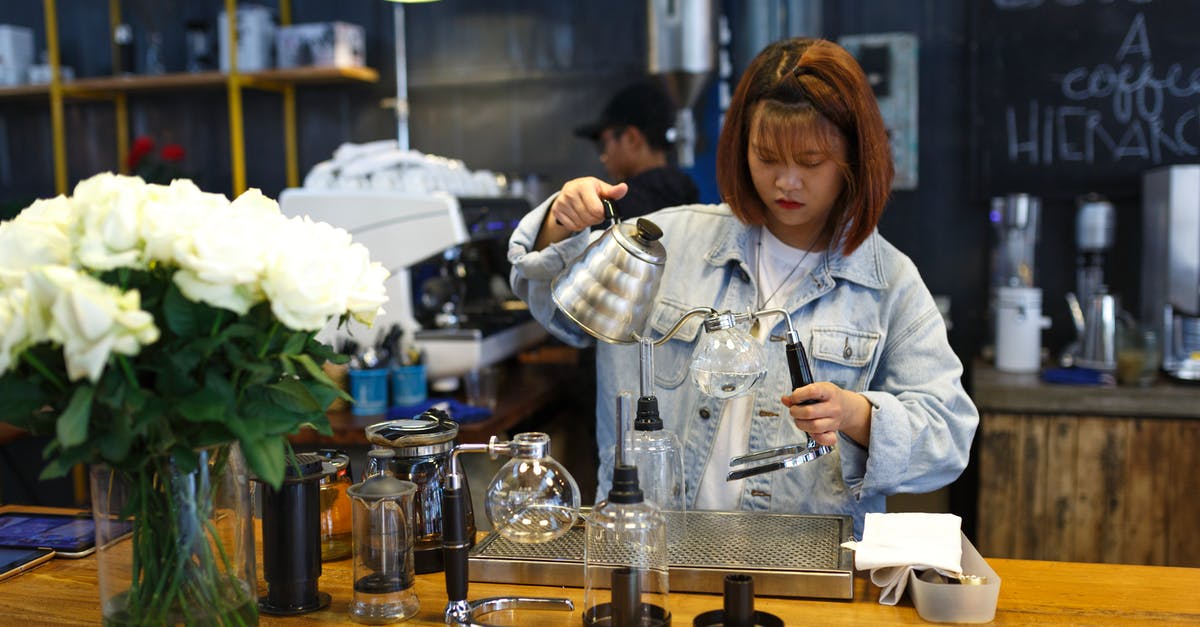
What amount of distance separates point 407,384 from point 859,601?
1.88m

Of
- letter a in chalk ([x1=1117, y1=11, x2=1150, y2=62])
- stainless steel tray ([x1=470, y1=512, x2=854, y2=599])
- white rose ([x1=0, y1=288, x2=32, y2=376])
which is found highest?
letter a in chalk ([x1=1117, y1=11, x2=1150, y2=62])

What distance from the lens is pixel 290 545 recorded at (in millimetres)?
1396

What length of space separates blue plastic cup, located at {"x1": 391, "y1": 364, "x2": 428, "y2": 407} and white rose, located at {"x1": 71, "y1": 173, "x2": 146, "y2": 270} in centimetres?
201

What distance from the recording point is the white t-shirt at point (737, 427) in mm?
1870

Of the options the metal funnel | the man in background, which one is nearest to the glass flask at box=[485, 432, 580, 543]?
the man in background

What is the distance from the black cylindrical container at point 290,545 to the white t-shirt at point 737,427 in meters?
0.73

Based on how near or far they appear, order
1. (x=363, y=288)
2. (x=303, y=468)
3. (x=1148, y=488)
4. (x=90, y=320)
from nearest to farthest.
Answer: (x=90, y=320), (x=363, y=288), (x=303, y=468), (x=1148, y=488)

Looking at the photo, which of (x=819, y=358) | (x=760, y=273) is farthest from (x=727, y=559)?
(x=760, y=273)

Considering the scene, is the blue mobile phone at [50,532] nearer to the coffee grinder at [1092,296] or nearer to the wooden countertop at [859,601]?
the wooden countertop at [859,601]

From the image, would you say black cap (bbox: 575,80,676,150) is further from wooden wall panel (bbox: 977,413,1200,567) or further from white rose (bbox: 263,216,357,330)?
white rose (bbox: 263,216,357,330)

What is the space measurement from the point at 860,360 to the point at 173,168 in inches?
154

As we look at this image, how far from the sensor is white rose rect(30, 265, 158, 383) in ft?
3.18

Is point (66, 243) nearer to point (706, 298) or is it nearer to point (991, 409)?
point (706, 298)

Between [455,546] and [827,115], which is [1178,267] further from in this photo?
[455,546]
